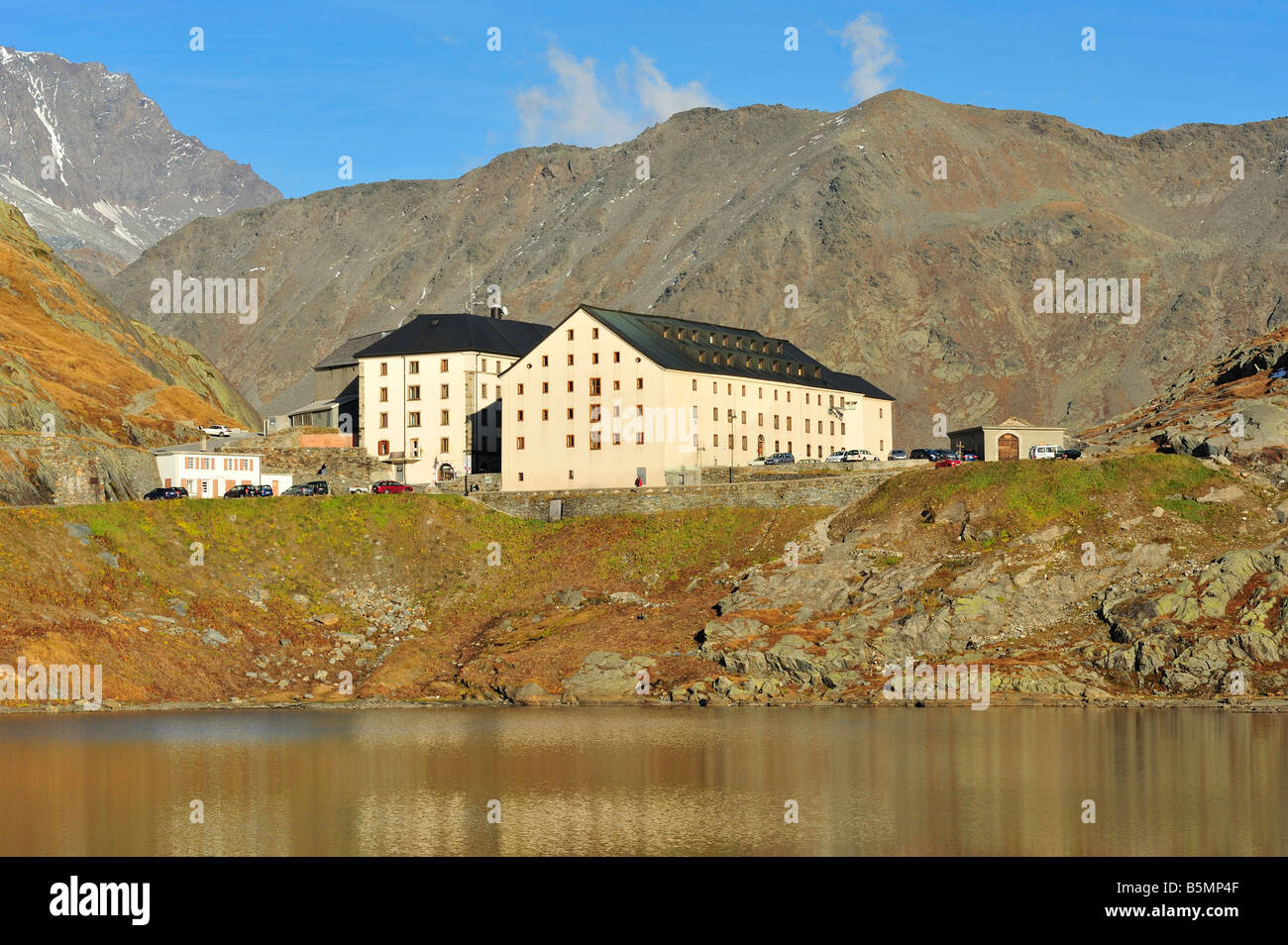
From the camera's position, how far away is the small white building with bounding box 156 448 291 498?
12619 centimetres

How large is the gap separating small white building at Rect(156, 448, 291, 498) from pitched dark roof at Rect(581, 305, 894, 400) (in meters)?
31.4

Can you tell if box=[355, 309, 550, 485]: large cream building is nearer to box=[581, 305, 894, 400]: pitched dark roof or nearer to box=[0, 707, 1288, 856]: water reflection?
box=[581, 305, 894, 400]: pitched dark roof

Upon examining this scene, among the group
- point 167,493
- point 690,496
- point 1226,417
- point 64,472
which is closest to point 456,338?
point 167,493

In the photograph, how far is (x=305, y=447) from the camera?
13850 centimetres

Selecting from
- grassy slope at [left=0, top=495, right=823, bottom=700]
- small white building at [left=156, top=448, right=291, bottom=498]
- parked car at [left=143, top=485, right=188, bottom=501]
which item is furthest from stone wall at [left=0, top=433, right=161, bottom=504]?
grassy slope at [left=0, top=495, right=823, bottom=700]

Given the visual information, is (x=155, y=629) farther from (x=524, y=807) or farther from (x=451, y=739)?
(x=524, y=807)

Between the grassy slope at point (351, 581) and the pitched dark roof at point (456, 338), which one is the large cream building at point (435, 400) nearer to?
the pitched dark roof at point (456, 338)

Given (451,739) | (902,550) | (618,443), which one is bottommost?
(451,739)

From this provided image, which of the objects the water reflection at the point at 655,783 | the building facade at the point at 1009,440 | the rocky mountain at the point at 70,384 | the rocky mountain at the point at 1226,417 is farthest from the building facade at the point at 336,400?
the water reflection at the point at 655,783
